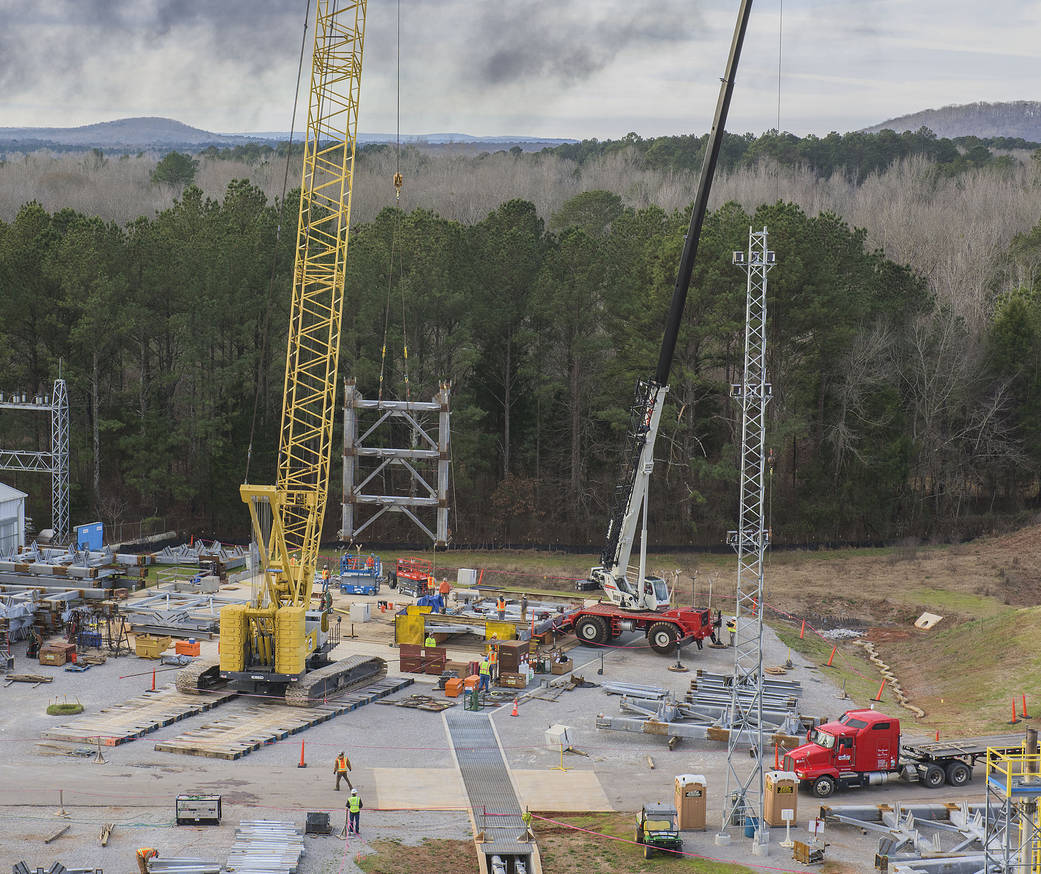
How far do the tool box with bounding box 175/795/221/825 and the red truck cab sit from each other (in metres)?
13.5

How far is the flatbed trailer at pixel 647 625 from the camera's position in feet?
148

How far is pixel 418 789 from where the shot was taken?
31078mm

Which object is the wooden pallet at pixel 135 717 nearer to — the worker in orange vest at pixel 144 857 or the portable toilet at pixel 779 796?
the worker in orange vest at pixel 144 857

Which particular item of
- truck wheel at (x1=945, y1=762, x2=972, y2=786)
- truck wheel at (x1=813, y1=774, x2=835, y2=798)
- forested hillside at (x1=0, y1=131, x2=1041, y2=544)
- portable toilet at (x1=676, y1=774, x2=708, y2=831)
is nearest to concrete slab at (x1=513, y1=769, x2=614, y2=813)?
portable toilet at (x1=676, y1=774, x2=708, y2=831)

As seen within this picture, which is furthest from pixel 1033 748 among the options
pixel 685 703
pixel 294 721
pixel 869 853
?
pixel 294 721

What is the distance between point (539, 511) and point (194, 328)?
855 inches

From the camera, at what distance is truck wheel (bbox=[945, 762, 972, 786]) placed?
1256 inches

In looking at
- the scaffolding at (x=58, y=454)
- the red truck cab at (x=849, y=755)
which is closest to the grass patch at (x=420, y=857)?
the red truck cab at (x=849, y=755)

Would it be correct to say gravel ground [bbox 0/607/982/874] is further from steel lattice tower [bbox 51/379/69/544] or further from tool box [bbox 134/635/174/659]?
steel lattice tower [bbox 51/379/69/544]

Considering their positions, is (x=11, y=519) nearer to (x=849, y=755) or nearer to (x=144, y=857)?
(x=144, y=857)

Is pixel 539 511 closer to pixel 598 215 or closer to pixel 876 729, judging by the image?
pixel 598 215

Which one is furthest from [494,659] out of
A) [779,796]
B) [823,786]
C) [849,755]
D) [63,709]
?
[779,796]

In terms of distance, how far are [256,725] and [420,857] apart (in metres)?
10.5

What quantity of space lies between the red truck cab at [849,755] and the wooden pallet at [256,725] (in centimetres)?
1312
